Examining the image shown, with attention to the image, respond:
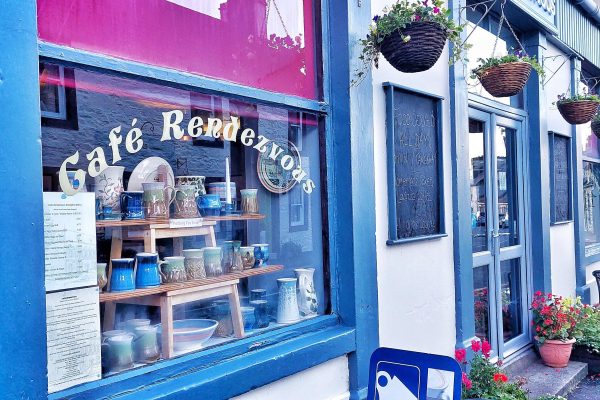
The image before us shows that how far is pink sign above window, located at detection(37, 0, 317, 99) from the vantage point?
209 cm

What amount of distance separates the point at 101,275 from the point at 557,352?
4.50m

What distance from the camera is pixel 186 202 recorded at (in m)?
2.66

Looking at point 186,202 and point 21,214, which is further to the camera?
point 186,202

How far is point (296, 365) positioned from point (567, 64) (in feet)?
19.1

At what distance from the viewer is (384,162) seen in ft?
11.3

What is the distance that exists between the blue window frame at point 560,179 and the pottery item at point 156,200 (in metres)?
4.77

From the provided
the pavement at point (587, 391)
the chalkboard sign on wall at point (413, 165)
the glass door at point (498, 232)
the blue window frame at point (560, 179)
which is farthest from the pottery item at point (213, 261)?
the blue window frame at point (560, 179)

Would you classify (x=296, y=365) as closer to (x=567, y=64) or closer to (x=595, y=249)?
(x=567, y=64)

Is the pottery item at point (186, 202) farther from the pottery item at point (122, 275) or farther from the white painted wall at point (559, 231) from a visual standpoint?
the white painted wall at point (559, 231)

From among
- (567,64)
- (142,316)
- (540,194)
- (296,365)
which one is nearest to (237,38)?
(142,316)

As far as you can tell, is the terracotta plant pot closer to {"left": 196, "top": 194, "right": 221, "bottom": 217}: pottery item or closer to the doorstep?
the doorstep

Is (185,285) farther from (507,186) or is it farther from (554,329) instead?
(554,329)

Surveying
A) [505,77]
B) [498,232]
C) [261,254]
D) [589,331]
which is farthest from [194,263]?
[589,331]

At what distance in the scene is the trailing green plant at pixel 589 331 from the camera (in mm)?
5316
